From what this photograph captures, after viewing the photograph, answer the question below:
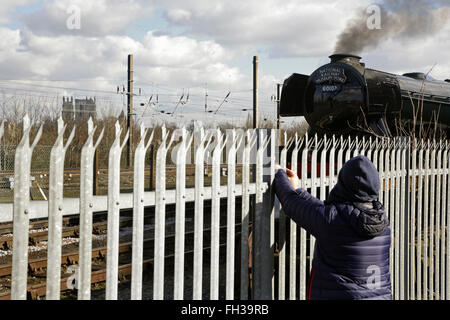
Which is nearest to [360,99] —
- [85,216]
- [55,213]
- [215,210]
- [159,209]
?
[215,210]

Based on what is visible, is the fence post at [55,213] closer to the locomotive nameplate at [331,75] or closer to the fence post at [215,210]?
the fence post at [215,210]

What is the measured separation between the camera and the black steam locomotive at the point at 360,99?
25.4ft

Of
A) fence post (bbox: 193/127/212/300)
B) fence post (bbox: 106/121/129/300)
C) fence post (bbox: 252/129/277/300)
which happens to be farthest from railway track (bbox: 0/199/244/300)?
fence post (bbox: 106/121/129/300)

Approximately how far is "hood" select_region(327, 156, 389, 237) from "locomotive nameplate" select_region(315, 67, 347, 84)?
19.4 feet

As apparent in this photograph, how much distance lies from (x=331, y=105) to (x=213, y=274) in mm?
6365

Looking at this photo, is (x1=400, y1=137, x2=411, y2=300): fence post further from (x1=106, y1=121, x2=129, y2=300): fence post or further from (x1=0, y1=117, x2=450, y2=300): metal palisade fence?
(x1=106, y1=121, x2=129, y2=300): fence post

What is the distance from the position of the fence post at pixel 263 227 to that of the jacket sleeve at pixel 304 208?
0.09 m

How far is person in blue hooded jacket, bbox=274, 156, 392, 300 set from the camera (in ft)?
8.42

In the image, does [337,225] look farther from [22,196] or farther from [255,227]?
[22,196]

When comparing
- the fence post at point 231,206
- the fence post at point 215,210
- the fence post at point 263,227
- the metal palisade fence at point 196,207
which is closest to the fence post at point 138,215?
the metal palisade fence at point 196,207

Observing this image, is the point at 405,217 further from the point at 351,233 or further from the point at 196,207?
the point at 196,207

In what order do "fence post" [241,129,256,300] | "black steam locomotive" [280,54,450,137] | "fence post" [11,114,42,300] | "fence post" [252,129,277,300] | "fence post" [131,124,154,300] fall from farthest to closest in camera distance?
1. "black steam locomotive" [280,54,450,137]
2. "fence post" [252,129,277,300]
3. "fence post" [241,129,256,300]
4. "fence post" [131,124,154,300]
5. "fence post" [11,114,42,300]
